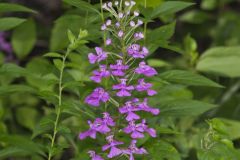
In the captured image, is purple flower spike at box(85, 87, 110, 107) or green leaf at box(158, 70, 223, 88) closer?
purple flower spike at box(85, 87, 110, 107)

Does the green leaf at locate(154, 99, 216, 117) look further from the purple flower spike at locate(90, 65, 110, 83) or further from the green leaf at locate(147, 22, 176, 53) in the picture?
the purple flower spike at locate(90, 65, 110, 83)

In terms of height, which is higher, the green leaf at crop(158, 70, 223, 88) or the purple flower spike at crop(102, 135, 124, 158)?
the green leaf at crop(158, 70, 223, 88)

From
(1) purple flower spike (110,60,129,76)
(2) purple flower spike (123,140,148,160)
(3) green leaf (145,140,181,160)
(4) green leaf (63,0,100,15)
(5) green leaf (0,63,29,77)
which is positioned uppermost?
(4) green leaf (63,0,100,15)

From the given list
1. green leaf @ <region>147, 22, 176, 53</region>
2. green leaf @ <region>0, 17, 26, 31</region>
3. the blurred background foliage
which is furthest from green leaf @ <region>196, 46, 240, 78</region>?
green leaf @ <region>0, 17, 26, 31</region>

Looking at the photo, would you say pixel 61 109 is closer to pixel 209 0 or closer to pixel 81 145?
pixel 81 145

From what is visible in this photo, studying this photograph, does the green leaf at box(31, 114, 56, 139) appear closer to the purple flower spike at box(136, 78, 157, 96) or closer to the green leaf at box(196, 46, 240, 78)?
the purple flower spike at box(136, 78, 157, 96)

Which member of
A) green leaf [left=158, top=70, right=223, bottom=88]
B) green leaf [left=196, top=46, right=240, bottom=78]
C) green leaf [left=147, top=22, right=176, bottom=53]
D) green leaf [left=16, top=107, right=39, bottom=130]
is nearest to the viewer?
green leaf [left=158, top=70, right=223, bottom=88]

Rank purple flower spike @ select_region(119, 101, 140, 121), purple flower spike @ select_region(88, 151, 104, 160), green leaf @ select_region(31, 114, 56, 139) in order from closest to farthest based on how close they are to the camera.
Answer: purple flower spike @ select_region(119, 101, 140, 121), purple flower spike @ select_region(88, 151, 104, 160), green leaf @ select_region(31, 114, 56, 139)

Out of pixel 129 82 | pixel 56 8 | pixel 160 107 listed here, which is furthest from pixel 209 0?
pixel 129 82
